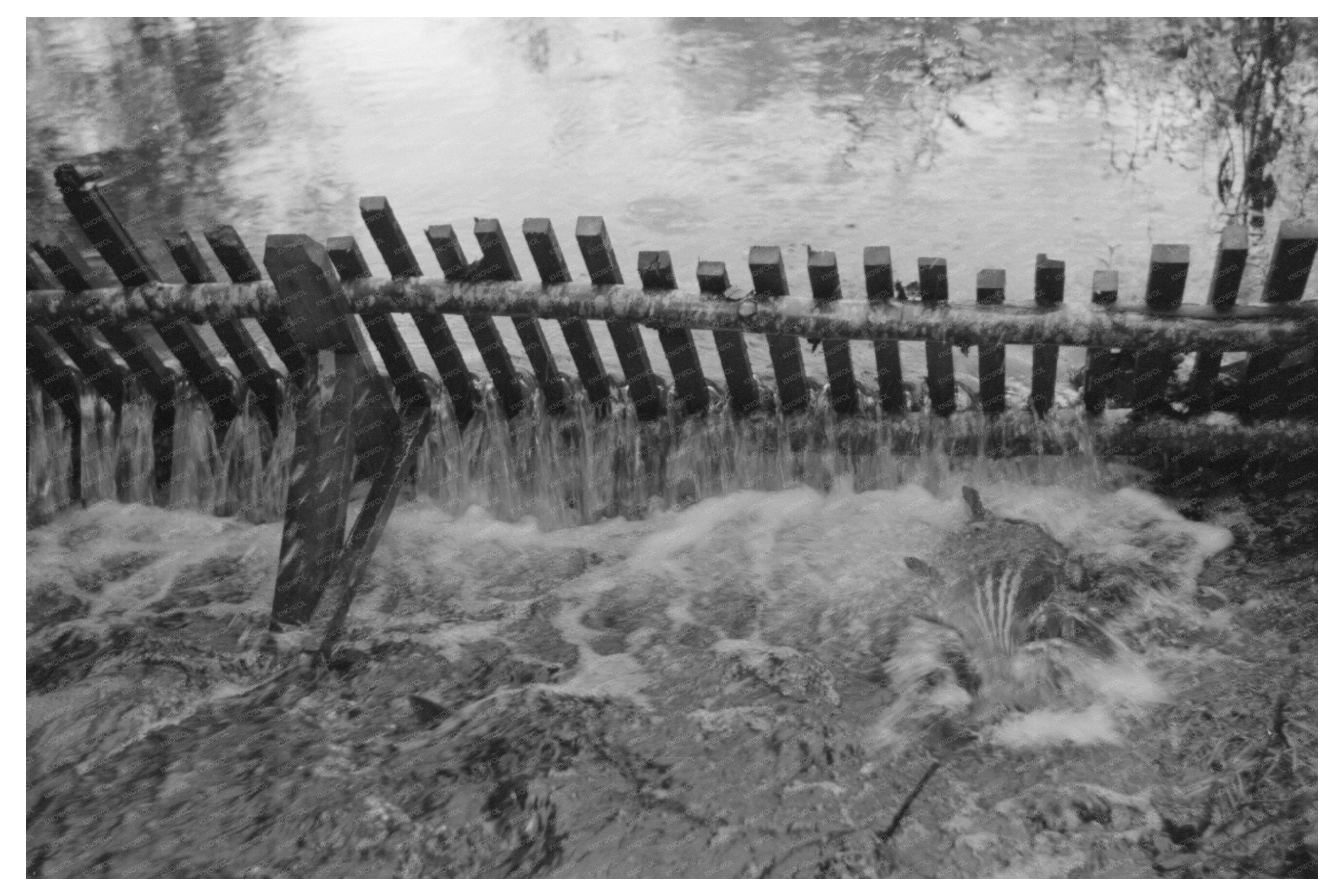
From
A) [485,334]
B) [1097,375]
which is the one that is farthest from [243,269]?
[1097,375]

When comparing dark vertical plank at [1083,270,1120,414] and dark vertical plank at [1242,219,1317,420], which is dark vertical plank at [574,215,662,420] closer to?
dark vertical plank at [1083,270,1120,414]

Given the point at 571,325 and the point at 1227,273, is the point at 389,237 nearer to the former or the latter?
the point at 571,325

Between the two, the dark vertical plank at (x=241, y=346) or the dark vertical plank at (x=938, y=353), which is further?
the dark vertical plank at (x=241, y=346)

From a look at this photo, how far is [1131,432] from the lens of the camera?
13.8ft

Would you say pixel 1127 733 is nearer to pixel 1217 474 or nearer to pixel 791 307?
pixel 1217 474

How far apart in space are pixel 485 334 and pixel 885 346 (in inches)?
66.0

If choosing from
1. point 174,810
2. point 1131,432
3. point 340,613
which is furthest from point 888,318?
point 174,810

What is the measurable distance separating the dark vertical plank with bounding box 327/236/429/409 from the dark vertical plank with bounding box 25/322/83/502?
156 cm

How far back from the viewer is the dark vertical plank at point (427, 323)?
387cm

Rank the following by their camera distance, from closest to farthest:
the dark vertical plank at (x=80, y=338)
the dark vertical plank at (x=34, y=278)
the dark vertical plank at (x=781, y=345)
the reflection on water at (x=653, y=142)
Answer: the dark vertical plank at (x=781, y=345) → the dark vertical plank at (x=80, y=338) → the dark vertical plank at (x=34, y=278) → the reflection on water at (x=653, y=142)

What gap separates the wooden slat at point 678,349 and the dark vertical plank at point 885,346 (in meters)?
0.75

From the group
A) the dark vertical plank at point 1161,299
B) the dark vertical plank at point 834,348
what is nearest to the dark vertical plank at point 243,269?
the dark vertical plank at point 834,348

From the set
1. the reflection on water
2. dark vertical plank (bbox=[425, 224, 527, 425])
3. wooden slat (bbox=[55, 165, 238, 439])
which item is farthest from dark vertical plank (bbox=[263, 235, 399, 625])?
the reflection on water

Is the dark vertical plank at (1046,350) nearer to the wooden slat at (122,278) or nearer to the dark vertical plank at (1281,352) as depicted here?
the dark vertical plank at (1281,352)
